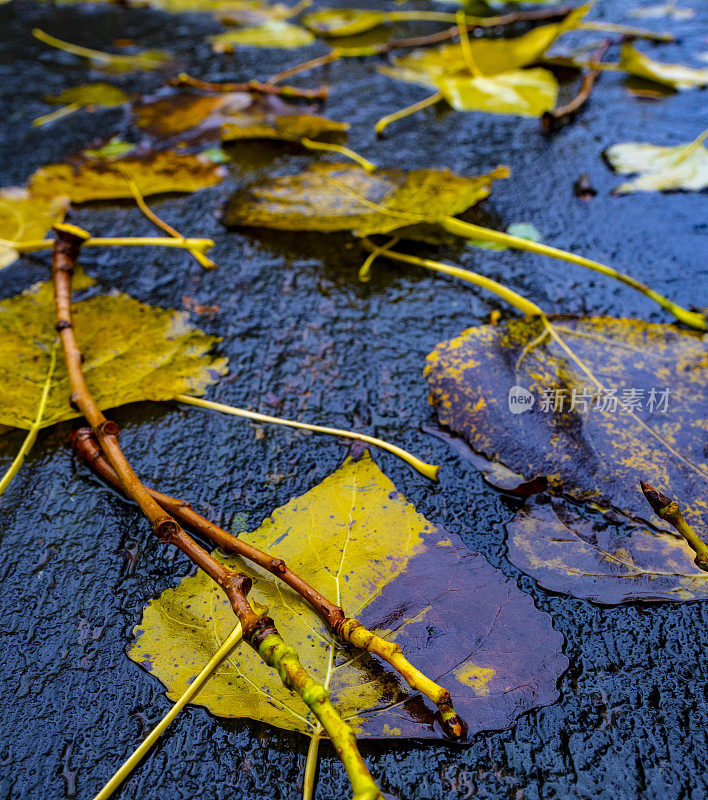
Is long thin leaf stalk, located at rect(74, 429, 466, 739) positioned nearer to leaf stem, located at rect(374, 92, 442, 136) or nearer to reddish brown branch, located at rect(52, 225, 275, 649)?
reddish brown branch, located at rect(52, 225, 275, 649)

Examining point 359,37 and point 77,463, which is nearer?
point 77,463

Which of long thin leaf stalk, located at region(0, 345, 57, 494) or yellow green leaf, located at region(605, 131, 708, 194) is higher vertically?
yellow green leaf, located at region(605, 131, 708, 194)

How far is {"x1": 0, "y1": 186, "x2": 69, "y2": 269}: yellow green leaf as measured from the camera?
1.03 m

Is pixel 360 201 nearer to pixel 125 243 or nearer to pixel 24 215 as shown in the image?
pixel 125 243

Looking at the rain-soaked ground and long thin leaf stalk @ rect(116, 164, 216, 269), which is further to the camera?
long thin leaf stalk @ rect(116, 164, 216, 269)

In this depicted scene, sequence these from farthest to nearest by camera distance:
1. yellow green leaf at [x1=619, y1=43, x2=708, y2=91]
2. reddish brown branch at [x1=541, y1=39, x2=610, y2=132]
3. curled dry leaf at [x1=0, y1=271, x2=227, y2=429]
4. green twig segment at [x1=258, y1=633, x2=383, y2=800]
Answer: yellow green leaf at [x1=619, y1=43, x2=708, y2=91], reddish brown branch at [x1=541, y1=39, x2=610, y2=132], curled dry leaf at [x1=0, y1=271, x2=227, y2=429], green twig segment at [x1=258, y1=633, x2=383, y2=800]

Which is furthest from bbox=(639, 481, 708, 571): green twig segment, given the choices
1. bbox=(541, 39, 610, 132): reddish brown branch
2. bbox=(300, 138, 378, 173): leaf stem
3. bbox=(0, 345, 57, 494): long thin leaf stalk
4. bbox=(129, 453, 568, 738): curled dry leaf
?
bbox=(541, 39, 610, 132): reddish brown branch

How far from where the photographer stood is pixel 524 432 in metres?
0.68

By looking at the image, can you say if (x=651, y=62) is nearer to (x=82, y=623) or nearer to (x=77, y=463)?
(x=77, y=463)

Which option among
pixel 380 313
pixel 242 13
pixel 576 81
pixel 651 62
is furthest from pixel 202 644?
pixel 242 13

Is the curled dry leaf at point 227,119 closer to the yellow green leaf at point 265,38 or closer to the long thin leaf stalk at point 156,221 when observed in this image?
the long thin leaf stalk at point 156,221

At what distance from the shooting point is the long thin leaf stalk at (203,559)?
0.41 metres

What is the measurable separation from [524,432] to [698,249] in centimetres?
54

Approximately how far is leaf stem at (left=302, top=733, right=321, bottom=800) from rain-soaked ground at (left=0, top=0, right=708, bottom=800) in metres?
0.01
